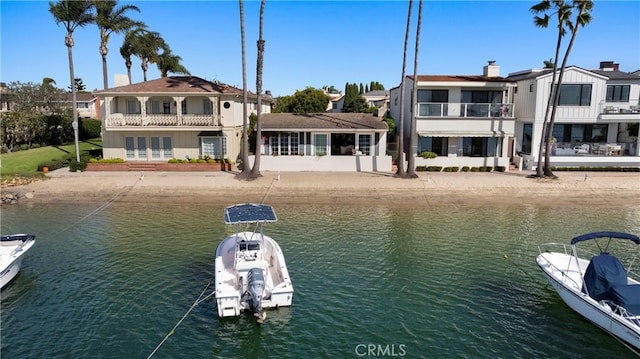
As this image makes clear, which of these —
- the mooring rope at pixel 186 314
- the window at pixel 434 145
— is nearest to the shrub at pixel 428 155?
the window at pixel 434 145

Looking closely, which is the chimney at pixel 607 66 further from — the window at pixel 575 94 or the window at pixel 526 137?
the window at pixel 526 137

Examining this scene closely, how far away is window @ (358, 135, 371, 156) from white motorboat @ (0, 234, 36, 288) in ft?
78.9

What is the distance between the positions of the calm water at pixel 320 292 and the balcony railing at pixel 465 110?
14024 millimetres

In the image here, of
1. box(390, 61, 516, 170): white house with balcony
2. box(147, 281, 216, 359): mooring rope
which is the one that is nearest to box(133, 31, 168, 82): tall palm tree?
box(390, 61, 516, 170): white house with balcony

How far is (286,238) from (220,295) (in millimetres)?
8113

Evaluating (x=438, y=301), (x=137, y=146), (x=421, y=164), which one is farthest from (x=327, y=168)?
(x=438, y=301)

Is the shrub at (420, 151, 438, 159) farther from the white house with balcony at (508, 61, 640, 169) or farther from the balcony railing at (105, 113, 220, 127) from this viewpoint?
the balcony railing at (105, 113, 220, 127)

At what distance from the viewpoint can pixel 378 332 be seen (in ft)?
42.8

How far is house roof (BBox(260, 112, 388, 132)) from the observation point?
3634 centimetres

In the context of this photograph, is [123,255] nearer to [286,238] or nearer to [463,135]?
[286,238]

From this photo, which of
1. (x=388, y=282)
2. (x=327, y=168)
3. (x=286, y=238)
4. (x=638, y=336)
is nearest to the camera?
(x=638, y=336)

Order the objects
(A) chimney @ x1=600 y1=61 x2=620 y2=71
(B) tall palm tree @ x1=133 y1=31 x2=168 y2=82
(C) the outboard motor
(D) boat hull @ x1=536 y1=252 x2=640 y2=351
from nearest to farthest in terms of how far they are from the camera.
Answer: (D) boat hull @ x1=536 y1=252 x2=640 y2=351 → (C) the outboard motor → (A) chimney @ x1=600 y1=61 x2=620 y2=71 → (B) tall palm tree @ x1=133 y1=31 x2=168 y2=82

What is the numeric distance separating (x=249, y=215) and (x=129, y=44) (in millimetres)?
39308

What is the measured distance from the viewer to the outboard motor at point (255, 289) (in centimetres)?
1313
